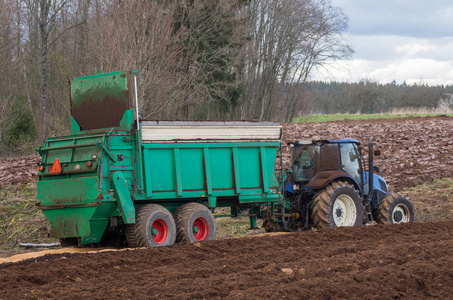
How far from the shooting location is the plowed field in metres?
6.57

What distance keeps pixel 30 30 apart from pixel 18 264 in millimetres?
31657

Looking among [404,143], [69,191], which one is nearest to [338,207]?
[69,191]

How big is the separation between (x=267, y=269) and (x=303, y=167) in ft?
20.4

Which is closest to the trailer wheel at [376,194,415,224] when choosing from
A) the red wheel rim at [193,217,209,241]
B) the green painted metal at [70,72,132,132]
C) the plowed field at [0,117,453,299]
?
the plowed field at [0,117,453,299]

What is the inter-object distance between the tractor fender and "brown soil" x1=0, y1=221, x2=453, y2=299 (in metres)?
2.35

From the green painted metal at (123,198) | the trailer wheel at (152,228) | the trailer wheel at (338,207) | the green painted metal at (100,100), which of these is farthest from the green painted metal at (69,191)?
the trailer wheel at (338,207)

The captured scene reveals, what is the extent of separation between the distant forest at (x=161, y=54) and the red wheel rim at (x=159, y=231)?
25.7ft

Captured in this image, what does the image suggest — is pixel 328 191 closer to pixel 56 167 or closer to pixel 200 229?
pixel 200 229

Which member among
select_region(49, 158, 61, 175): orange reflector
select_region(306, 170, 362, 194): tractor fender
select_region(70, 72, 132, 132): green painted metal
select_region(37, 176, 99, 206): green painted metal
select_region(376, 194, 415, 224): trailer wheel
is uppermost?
select_region(70, 72, 132, 132): green painted metal

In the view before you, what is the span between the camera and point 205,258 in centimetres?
930

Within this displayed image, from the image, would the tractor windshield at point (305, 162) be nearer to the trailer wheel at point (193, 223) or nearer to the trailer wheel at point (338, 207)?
the trailer wheel at point (338, 207)

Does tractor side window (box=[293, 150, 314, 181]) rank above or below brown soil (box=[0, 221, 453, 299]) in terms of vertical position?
above

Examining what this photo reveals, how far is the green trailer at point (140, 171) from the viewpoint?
34.6ft

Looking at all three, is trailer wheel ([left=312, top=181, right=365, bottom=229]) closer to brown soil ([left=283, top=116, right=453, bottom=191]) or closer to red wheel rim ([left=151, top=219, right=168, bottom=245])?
red wheel rim ([left=151, top=219, right=168, bottom=245])
